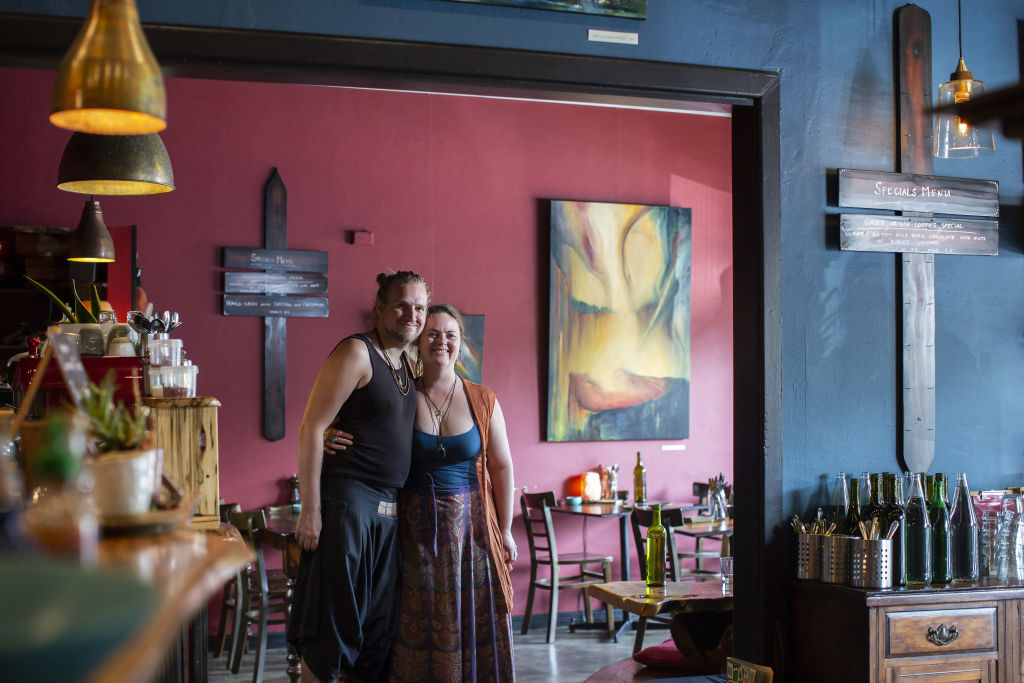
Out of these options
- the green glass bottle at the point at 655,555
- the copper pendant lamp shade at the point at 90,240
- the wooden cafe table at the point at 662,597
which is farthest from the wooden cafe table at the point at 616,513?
the copper pendant lamp shade at the point at 90,240

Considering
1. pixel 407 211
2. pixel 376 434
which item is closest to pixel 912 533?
pixel 376 434

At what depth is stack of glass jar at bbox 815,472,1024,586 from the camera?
3.34m

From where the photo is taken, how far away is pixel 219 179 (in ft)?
22.1

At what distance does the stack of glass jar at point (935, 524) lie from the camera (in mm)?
3342

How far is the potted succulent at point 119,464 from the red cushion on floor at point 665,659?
2.62 metres

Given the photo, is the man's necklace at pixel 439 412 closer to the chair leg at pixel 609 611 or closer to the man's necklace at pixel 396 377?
the man's necklace at pixel 396 377

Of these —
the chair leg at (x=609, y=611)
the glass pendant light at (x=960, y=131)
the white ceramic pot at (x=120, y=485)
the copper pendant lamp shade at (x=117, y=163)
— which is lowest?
the chair leg at (x=609, y=611)

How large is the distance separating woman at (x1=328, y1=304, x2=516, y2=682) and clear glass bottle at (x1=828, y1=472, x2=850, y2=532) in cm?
129

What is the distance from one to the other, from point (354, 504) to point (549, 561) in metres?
3.57

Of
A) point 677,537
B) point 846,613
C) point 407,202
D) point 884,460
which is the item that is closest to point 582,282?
point 407,202

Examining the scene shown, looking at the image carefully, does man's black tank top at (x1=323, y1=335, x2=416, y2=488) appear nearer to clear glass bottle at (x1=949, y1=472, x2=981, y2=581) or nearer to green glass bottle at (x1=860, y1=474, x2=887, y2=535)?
green glass bottle at (x1=860, y1=474, x2=887, y2=535)

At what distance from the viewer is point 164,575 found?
1152mm

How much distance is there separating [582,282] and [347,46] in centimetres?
458

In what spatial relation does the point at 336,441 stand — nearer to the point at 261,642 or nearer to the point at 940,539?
the point at 940,539
